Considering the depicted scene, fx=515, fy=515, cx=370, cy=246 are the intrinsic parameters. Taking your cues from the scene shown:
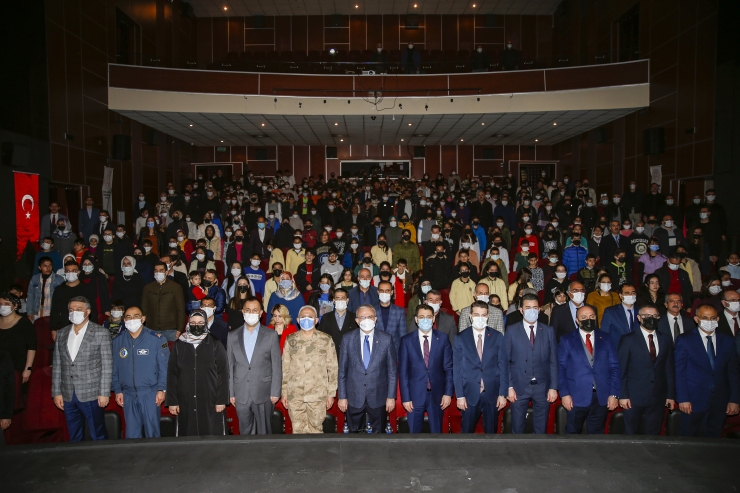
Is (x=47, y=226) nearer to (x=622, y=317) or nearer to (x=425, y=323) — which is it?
(x=425, y=323)

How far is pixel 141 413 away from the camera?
213 inches

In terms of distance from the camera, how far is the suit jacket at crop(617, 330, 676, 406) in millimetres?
5328

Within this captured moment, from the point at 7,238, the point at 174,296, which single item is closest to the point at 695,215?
the point at 174,296

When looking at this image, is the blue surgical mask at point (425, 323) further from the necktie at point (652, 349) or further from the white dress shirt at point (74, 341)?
the white dress shirt at point (74, 341)

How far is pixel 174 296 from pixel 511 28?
2142 centimetres

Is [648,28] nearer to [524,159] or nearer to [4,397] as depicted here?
[524,159]

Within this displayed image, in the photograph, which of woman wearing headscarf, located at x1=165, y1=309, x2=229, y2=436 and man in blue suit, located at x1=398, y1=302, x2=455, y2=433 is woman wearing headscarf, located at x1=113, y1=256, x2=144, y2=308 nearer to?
woman wearing headscarf, located at x1=165, y1=309, x2=229, y2=436

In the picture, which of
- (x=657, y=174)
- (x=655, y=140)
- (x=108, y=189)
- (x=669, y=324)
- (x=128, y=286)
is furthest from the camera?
(x=108, y=189)

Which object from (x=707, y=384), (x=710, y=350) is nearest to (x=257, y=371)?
(x=707, y=384)

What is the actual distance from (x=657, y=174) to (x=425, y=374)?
13440mm

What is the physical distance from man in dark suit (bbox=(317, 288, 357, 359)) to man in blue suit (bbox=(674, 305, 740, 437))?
3744 mm

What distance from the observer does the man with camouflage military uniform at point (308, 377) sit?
5.35 m

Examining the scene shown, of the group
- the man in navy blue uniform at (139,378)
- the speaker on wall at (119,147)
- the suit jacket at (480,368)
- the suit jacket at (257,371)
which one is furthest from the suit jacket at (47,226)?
the suit jacket at (480,368)

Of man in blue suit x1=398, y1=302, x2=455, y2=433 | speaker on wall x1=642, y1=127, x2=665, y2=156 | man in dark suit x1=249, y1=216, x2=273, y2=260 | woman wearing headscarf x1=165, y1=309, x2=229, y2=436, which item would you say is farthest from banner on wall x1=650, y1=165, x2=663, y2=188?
woman wearing headscarf x1=165, y1=309, x2=229, y2=436
